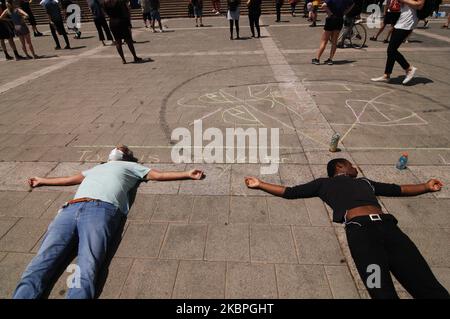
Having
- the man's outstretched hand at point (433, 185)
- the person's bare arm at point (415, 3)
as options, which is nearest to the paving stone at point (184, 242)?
the man's outstretched hand at point (433, 185)

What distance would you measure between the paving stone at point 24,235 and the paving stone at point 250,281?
2.37 m

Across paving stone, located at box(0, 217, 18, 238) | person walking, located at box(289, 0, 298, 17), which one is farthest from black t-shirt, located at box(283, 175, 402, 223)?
person walking, located at box(289, 0, 298, 17)

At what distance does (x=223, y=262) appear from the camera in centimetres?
284

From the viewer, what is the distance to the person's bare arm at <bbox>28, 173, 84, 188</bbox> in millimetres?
3925

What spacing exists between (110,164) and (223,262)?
2054 millimetres

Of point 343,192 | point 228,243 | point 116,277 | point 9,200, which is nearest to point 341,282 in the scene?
point 343,192

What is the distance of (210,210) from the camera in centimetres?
355

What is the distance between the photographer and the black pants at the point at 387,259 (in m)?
2.33

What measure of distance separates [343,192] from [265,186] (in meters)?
1.00

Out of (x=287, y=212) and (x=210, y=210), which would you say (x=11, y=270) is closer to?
(x=210, y=210)

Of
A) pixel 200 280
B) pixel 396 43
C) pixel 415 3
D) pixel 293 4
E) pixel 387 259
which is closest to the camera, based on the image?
pixel 387 259

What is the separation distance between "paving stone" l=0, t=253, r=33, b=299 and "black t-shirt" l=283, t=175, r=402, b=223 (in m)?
3.14
